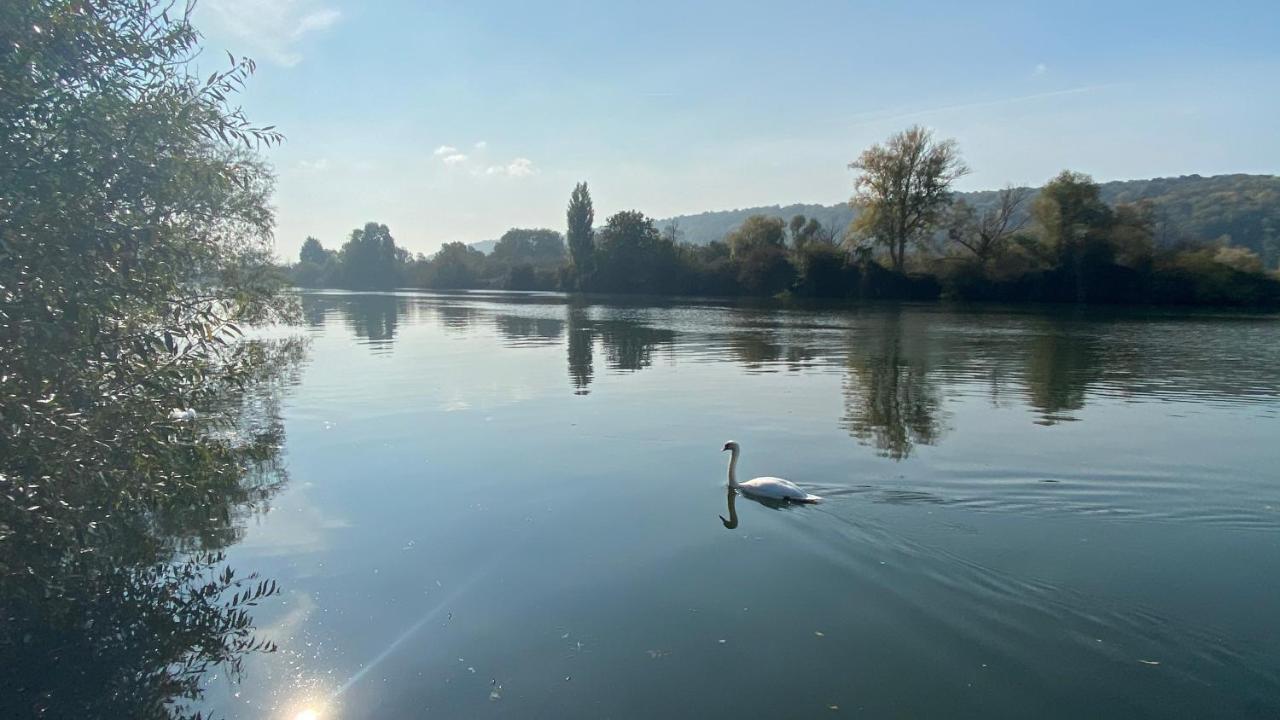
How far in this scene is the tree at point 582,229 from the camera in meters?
93.2

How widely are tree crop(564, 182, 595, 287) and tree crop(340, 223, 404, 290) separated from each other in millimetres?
46520

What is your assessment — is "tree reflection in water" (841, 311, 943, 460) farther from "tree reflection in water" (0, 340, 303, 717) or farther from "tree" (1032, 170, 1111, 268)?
"tree" (1032, 170, 1111, 268)

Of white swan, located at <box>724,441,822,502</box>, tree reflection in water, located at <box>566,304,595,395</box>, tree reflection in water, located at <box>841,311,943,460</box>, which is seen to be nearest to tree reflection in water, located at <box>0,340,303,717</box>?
white swan, located at <box>724,441,822,502</box>

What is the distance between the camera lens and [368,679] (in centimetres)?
650

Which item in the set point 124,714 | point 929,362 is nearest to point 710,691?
point 124,714

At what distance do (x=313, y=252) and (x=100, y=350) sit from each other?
158m

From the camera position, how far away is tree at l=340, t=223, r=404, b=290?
5049 inches

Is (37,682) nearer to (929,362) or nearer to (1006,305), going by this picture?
(929,362)

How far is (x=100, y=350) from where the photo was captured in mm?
6824

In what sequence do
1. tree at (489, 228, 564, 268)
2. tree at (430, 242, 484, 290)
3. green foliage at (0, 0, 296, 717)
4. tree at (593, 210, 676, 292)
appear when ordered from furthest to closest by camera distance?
tree at (489, 228, 564, 268) → tree at (430, 242, 484, 290) → tree at (593, 210, 676, 292) → green foliage at (0, 0, 296, 717)

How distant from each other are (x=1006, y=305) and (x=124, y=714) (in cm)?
6576

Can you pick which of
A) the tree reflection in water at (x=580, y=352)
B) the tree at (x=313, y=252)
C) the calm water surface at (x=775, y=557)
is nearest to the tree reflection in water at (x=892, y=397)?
the calm water surface at (x=775, y=557)

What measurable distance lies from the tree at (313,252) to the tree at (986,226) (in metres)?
119

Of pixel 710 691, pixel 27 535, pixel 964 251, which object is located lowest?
pixel 710 691
